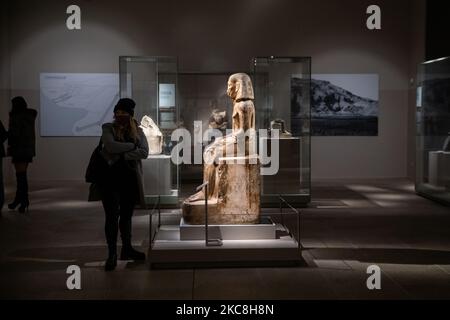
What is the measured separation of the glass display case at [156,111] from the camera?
1029cm

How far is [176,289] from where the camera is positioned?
17.3 feet

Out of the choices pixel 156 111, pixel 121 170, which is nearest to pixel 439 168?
pixel 156 111

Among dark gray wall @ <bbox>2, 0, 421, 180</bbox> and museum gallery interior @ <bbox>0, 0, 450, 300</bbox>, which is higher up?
dark gray wall @ <bbox>2, 0, 421, 180</bbox>

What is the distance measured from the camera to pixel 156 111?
34.4 ft

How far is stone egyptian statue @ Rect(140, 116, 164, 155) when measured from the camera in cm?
1032

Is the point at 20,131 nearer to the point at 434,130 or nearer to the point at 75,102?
the point at 75,102

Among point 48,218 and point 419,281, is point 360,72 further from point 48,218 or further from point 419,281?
point 419,281

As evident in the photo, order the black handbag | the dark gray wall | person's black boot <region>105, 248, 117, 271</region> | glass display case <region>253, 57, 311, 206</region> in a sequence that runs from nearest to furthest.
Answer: the black handbag
person's black boot <region>105, 248, 117, 271</region>
glass display case <region>253, 57, 311, 206</region>
the dark gray wall

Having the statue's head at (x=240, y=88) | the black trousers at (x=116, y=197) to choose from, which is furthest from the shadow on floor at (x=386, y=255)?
the black trousers at (x=116, y=197)

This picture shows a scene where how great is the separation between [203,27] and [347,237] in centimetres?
808

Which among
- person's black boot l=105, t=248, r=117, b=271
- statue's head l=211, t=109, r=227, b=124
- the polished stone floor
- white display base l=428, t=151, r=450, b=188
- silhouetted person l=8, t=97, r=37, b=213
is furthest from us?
statue's head l=211, t=109, r=227, b=124

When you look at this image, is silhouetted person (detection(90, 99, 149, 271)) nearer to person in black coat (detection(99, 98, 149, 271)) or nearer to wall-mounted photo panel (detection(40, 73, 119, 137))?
person in black coat (detection(99, 98, 149, 271))

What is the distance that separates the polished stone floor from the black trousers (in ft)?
1.42

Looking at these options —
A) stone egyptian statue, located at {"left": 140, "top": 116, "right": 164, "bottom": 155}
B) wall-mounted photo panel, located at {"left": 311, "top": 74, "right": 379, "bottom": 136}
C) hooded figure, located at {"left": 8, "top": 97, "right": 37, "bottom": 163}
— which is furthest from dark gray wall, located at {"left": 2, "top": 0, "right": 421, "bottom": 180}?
hooded figure, located at {"left": 8, "top": 97, "right": 37, "bottom": 163}
